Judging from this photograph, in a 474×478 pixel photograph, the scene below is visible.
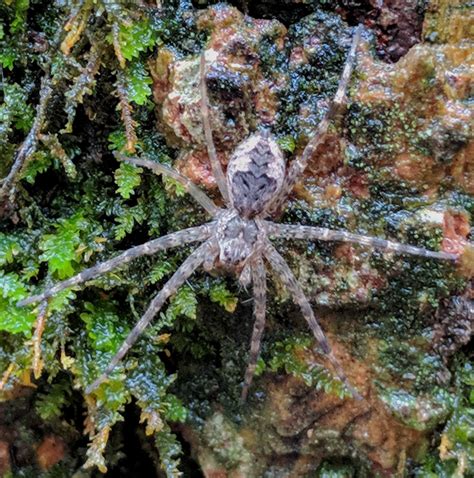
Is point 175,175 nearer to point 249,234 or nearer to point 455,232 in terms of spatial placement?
point 249,234

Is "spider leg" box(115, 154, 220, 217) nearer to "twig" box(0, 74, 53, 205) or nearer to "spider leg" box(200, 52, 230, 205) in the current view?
"spider leg" box(200, 52, 230, 205)

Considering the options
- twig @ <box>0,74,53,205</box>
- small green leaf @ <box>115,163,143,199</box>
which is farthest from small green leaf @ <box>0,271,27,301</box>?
small green leaf @ <box>115,163,143,199</box>

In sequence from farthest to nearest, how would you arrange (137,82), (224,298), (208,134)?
(224,298), (137,82), (208,134)

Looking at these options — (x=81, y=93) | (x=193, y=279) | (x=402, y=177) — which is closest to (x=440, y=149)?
(x=402, y=177)

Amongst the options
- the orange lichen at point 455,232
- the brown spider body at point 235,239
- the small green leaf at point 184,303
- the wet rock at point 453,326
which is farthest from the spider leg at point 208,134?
the wet rock at point 453,326

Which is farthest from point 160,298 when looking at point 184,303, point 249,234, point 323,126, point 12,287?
point 323,126

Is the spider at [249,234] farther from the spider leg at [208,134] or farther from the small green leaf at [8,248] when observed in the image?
the small green leaf at [8,248]

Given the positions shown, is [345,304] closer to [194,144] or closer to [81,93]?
[194,144]
